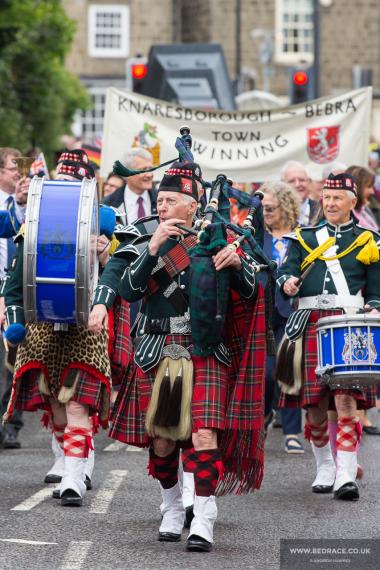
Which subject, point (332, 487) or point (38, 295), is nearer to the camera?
point (38, 295)

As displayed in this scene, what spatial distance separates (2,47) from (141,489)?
20.2 meters

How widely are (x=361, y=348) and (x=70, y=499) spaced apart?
1814 millimetres

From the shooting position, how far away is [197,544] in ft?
25.4

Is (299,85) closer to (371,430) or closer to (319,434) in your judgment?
(371,430)

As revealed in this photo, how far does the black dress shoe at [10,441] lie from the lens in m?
12.1

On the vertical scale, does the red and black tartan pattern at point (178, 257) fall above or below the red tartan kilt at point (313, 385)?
above

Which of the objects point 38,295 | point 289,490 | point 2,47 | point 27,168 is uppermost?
point 2,47

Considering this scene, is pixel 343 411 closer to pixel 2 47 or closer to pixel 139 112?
pixel 139 112

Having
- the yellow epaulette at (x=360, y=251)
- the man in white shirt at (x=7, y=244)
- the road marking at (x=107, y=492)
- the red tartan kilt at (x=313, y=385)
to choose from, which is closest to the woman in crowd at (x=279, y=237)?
the man in white shirt at (x=7, y=244)

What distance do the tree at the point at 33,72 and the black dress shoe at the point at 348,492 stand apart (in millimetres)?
17701

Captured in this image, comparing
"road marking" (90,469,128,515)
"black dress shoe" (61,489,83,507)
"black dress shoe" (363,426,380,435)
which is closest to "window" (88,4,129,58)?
"black dress shoe" (363,426,380,435)

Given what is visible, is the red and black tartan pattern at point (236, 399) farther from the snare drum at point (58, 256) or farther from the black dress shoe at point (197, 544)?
the snare drum at point (58, 256)

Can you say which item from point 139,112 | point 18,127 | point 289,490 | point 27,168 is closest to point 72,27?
point 18,127

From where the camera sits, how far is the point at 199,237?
7.79 meters
